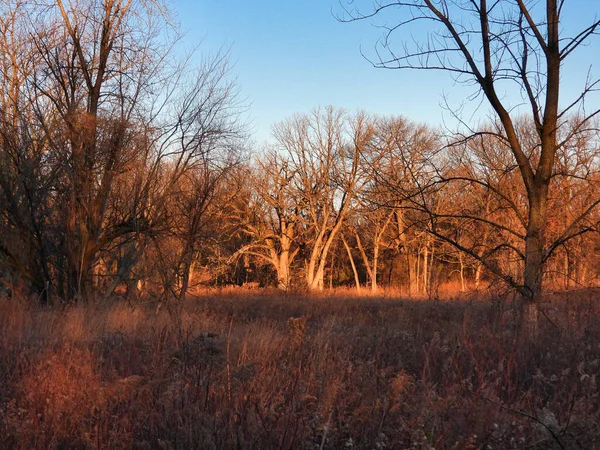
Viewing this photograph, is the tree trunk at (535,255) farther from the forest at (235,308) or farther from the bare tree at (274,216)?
the bare tree at (274,216)

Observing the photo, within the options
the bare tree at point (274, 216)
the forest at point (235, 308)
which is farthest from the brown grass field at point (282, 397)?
the bare tree at point (274, 216)

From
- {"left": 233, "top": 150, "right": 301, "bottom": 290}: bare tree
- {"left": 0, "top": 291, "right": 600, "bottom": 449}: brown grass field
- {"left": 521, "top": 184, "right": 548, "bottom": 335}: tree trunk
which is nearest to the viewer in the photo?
{"left": 0, "top": 291, "right": 600, "bottom": 449}: brown grass field

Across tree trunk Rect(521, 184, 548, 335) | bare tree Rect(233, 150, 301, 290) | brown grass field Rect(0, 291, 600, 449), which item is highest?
bare tree Rect(233, 150, 301, 290)

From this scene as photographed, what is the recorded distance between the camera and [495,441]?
11.4 feet

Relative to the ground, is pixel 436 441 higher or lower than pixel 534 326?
lower

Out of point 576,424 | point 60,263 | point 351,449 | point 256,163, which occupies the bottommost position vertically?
point 351,449

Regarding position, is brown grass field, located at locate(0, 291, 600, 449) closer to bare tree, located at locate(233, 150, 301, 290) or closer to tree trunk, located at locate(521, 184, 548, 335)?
tree trunk, located at locate(521, 184, 548, 335)

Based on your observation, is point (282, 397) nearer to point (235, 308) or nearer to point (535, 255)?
point (535, 255)

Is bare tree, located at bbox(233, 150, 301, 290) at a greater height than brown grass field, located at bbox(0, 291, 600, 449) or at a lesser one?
greater

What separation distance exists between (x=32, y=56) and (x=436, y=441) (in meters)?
12.7

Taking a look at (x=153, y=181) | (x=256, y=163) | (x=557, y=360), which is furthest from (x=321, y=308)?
(x=256, y=163)

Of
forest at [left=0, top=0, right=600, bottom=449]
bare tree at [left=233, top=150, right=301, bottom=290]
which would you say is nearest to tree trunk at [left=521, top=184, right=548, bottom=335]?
forest at [left=0, top=0, right=600, bottom=449]

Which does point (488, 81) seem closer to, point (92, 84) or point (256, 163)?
point (92, 84)

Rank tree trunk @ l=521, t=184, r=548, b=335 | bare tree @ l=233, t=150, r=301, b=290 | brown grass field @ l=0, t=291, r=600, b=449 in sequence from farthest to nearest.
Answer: bare tree @ l=233, t=150, r=301, b=290
tree trunk @ l=521, t=184, r=548, b=335
brown grass field @ l=0, t=291, r=600, b=449
